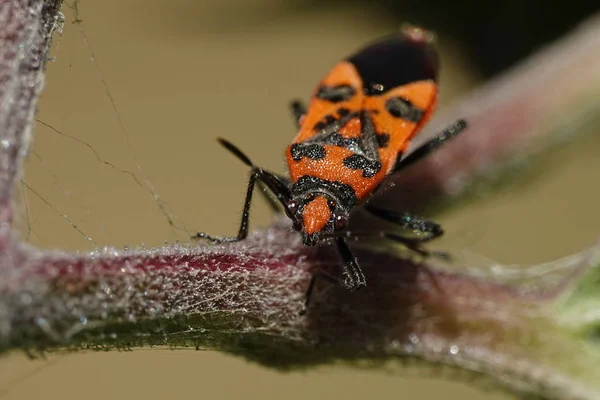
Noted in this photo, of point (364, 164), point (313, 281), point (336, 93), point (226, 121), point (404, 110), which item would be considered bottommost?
point (313, 281)

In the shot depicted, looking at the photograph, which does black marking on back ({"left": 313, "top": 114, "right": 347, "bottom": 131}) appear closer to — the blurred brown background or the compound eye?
the compound eye

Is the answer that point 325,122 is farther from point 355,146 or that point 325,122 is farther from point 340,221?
point 340,221

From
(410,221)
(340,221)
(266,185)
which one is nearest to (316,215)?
(340,221)

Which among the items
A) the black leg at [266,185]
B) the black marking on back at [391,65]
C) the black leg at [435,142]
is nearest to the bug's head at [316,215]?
the black leg at [266,185]

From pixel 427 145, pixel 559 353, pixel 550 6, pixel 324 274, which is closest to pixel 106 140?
pixel 427 145

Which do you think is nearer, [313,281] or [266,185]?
[313,281]
